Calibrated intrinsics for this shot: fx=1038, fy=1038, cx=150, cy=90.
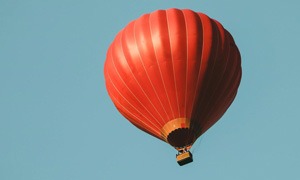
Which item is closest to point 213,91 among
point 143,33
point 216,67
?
point 216,67

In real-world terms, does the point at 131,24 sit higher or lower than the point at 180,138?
higher

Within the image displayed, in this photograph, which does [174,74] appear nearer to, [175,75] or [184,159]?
[175,75]

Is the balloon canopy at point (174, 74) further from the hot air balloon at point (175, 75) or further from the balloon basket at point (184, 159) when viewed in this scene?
the balloon basket at point (184, 159)

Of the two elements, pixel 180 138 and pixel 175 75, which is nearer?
pixel 175 75

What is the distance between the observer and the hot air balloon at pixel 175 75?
3631 cm

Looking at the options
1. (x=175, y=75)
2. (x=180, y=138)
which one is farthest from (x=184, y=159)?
(x=175, y=75)

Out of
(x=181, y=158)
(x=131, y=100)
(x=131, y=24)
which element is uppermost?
(x=131, y=24)

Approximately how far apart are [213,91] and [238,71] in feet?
5.45

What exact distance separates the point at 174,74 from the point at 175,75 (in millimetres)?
49

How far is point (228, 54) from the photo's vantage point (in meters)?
37.3

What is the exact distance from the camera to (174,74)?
3628 cm

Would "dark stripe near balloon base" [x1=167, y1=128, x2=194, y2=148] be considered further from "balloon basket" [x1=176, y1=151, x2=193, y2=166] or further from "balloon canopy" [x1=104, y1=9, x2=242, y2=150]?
"balloon basket" [x1=176, y1=151, x2=193, y2=166]

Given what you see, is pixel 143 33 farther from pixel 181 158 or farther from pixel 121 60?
pixel 181 158

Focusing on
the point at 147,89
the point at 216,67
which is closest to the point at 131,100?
the point at 147,89
